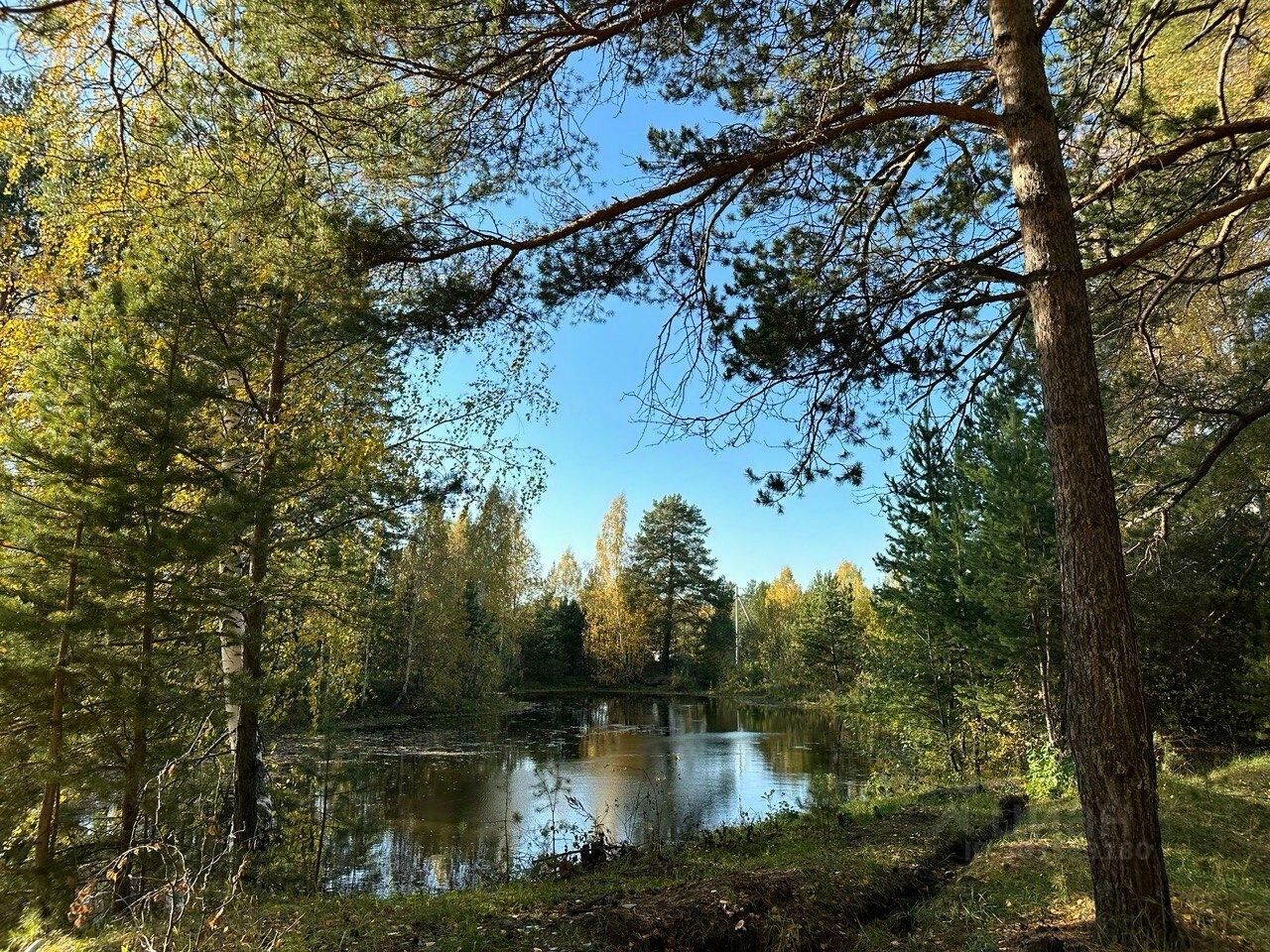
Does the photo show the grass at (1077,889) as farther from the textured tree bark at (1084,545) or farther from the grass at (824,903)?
the textured tree bark at (1084,545)

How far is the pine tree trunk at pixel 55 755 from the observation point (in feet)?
14.1

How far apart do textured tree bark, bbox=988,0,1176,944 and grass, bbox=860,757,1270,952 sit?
350 millimetres

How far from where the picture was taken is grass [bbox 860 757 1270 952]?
10.4 ft

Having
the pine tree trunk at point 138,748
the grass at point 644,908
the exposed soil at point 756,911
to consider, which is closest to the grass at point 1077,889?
the exposed soil at point 756,911

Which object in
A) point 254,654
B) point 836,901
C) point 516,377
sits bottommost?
point 836,901

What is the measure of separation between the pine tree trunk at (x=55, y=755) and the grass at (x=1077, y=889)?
5.26m

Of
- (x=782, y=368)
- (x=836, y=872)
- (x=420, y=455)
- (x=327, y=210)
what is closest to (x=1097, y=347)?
(x=782, y=368)

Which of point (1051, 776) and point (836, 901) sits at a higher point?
point (836, 901)

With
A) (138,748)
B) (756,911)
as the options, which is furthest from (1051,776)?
(138,748)

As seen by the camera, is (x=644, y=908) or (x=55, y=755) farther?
(x=55, y=755)

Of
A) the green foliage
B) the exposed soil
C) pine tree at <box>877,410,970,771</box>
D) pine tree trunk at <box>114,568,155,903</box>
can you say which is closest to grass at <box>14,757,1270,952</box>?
the exposed soil

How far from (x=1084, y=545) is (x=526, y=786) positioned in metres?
12.5

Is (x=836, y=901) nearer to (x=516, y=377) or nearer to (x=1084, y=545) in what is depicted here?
(x=1084, y=545)

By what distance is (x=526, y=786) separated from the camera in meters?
13.2
